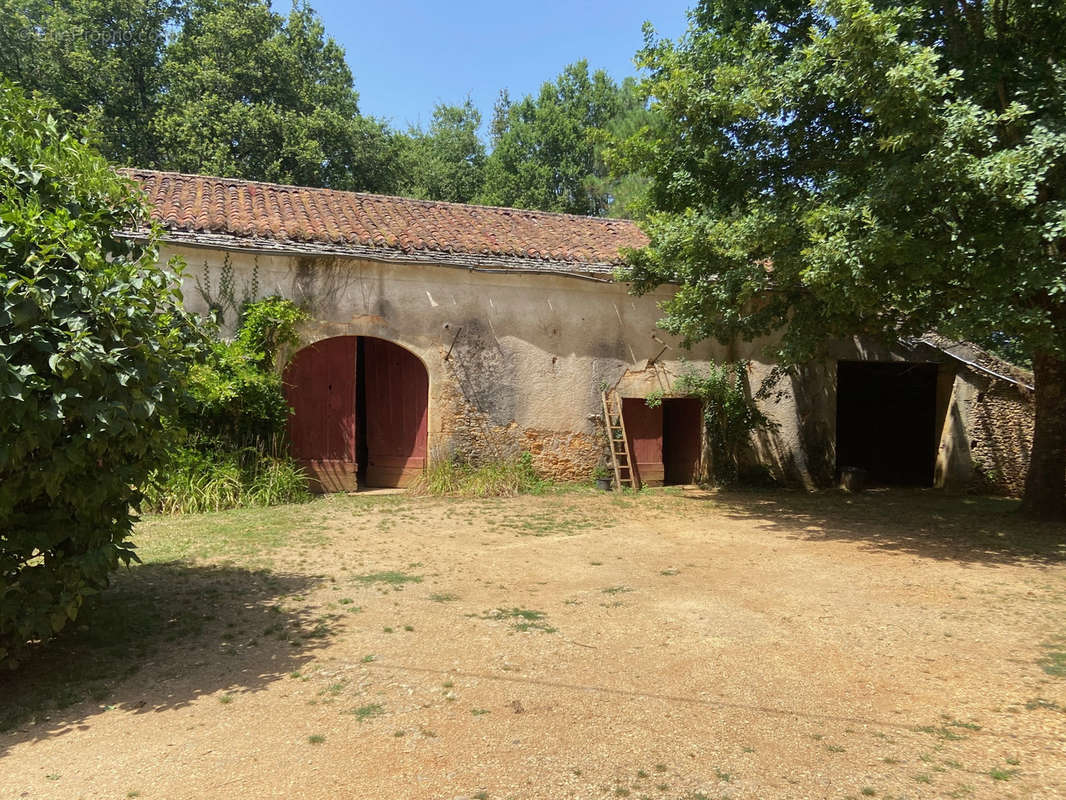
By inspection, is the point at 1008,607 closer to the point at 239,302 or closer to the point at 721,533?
the point at 721,533

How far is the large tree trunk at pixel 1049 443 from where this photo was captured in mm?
8438

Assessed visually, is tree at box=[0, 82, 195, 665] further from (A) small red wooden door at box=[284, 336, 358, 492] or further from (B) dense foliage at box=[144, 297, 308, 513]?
(A) small red wooden door at box=[284, 336, 358, 492]

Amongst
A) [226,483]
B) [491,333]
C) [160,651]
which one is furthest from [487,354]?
[160,651]

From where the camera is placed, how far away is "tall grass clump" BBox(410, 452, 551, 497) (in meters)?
10.6

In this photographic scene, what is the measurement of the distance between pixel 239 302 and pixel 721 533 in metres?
7.09

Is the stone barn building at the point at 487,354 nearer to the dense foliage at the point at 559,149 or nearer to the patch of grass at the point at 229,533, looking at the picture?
the patch of grass at the point at 229,533

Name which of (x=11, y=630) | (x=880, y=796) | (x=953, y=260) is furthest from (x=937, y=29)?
(x=11, y=630)

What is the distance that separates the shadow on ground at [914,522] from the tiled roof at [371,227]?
4656 mm

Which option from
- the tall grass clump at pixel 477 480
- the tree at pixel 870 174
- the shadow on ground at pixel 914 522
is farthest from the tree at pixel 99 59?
the shadow on ground at pixel 914 522

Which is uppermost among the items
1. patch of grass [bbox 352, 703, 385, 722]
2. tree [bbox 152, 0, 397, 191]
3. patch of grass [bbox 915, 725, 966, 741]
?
tree [bbox 152, 0, 397, 191]

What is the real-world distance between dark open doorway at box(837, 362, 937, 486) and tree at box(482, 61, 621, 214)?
16.2 meters

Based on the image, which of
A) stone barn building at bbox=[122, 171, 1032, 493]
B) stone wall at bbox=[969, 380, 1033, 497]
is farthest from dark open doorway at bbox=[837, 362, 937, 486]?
stone wall at bbox=[969, 380, 1033, 497]

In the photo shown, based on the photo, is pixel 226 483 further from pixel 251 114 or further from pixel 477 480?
pixel 251 114

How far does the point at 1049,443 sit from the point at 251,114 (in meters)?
20.4
